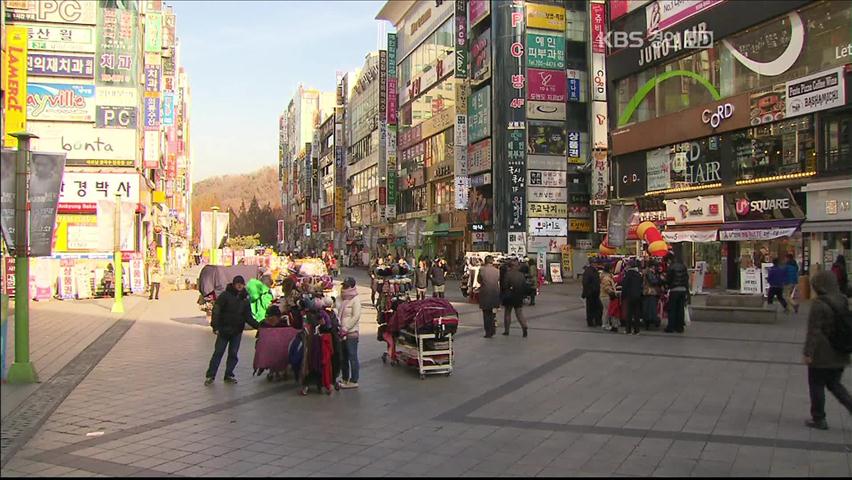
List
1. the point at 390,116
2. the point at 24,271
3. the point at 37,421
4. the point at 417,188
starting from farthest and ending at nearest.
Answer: the point at 390,116, the point at 417,188, the point at 24,271, the point at 37,421

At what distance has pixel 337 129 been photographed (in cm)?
8919

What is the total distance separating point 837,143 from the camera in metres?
23.5

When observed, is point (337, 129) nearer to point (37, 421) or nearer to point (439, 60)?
point (439, 60)

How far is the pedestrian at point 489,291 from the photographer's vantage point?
13992mm

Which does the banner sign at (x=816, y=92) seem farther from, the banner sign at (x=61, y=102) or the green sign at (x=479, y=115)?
the banner sign at (x=61, y=102)

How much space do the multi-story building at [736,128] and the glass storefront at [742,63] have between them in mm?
48

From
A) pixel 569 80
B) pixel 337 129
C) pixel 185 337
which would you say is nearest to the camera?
pixel 185 337

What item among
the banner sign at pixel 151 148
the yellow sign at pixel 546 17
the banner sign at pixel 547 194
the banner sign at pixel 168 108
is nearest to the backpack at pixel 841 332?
the banner sign at pixel 547 194

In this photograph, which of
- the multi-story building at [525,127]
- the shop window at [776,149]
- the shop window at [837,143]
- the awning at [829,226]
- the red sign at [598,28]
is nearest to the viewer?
the awning at [829,226]

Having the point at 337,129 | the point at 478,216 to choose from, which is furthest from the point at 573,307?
the point at 337,129

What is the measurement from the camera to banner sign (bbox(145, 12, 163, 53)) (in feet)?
132

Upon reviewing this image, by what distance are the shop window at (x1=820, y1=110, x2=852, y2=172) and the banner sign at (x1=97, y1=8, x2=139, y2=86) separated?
93.6 feet

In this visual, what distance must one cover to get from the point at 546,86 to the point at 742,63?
15294 millimetres

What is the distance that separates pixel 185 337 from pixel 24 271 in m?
6.01
